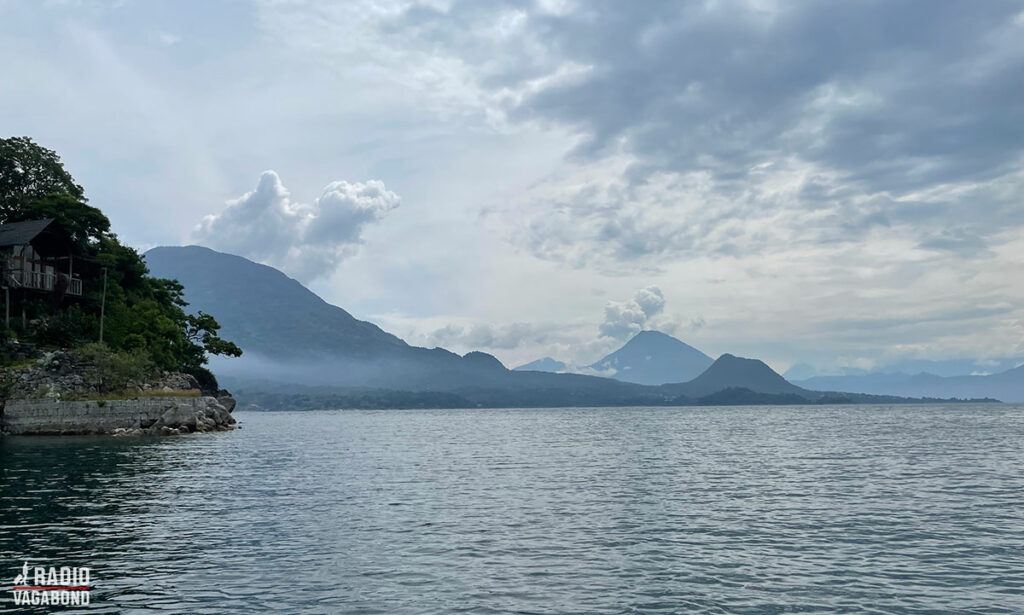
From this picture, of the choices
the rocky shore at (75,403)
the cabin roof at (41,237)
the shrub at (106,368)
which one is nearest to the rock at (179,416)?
the rocky shore at (75,403)

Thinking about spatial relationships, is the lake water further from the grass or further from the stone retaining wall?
the grass

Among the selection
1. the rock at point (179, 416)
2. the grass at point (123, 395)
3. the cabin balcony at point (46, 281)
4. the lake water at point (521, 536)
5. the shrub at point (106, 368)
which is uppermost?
the cabin balcony at point (46, 281)

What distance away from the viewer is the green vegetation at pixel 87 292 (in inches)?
3952

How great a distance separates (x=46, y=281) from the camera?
102m

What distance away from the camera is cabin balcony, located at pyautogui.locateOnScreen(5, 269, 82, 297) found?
97812 millimetres

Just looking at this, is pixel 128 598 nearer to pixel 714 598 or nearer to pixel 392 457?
pixel 714 598

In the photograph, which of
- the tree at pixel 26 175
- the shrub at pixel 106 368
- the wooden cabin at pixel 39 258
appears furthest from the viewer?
the tree at pixel 26 175

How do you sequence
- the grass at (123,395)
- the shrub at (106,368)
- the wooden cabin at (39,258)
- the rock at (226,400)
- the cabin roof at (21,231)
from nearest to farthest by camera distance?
the grass at (123,395) → the shrub at (106,368) → the wooden cabin at (39,258) → the cabin roof at (21,231) → the rock at (226,400)

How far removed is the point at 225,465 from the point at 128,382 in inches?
1902

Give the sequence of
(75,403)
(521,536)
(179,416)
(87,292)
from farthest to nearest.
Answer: (87,292)
(179,416)
(75,403)
(521,536)

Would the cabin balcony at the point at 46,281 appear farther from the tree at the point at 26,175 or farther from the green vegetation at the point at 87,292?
the tree at the point at 26,175

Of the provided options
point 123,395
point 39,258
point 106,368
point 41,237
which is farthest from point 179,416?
point 41,237

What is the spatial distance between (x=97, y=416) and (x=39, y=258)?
1159 inches

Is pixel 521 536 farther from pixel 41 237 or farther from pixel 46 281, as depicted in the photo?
pixel 41 237
